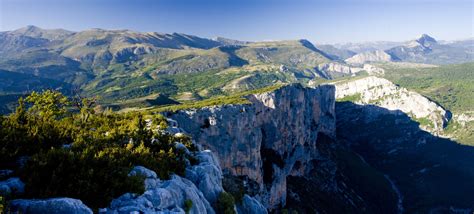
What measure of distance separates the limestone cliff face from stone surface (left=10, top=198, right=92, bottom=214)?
207 feet

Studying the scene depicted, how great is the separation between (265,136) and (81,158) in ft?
341

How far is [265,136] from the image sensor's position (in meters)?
125

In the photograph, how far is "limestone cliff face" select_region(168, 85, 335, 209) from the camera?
292 ft

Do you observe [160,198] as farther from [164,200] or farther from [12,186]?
[12,186]

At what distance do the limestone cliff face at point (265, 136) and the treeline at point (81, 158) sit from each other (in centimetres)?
4896

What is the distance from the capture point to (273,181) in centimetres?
11112

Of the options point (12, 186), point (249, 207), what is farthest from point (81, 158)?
point (249, 207)

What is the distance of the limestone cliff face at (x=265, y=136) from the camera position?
88.9 meters

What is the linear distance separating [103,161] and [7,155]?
5.96 metres

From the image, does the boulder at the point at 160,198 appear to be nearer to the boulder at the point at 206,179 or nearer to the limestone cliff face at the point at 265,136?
the boulder at the point at 206,179

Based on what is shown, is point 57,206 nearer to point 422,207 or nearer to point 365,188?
point 365,188

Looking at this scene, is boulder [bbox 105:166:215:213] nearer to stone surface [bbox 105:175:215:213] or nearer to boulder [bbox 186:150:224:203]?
stone surface [bbox 105:175:215:213]

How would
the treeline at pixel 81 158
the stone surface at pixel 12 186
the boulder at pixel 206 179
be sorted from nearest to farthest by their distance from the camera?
the stone surface at pixel 12 186 < the treeline at pixel 81 158 < the boulder at pixel 206 179

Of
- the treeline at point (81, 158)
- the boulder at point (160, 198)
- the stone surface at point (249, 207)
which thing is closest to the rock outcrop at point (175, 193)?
the boulder at point (160, 198)
